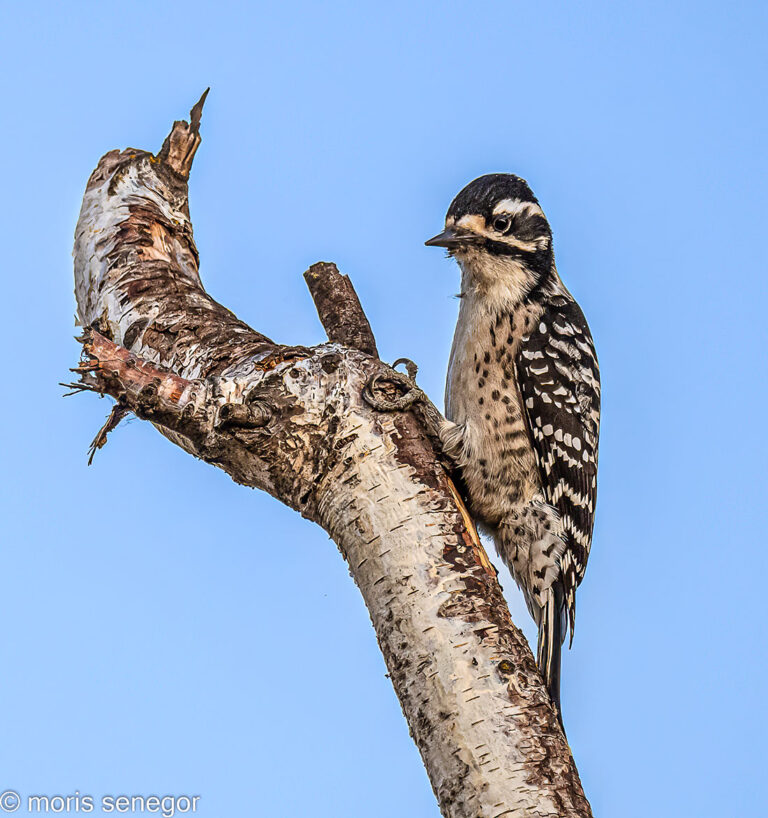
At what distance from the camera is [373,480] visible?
3771 mm

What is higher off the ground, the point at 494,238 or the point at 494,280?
the point at 494,238

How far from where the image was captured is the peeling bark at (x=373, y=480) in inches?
122

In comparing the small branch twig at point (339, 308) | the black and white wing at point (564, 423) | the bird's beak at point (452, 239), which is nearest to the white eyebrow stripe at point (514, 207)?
the bird's beak at point (452, 239)

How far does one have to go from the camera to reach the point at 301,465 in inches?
152

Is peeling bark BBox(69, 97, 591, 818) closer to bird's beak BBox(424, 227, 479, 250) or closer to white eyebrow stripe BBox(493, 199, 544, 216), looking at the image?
bird's beak BBox(424, 227, 479, 250)

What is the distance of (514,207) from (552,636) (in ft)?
8.03

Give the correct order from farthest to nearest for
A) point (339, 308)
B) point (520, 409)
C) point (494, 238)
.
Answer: point (494, 238) < point (520, 409) < point (339, 308)

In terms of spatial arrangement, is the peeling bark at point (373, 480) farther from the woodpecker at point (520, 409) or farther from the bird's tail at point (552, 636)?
the bird's tail at point (552, 636)

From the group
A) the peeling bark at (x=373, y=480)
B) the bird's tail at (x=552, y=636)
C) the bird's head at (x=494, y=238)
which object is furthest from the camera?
the bird's head at (x=494, y=238)

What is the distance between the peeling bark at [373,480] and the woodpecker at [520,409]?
642mm

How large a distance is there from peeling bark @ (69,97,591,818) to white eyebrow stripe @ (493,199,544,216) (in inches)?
41.0

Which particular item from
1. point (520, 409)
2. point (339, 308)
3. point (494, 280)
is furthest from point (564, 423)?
point (339, 308)

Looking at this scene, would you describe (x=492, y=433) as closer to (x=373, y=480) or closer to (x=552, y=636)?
(x=552, y=636)

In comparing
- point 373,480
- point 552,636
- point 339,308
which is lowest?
point 552,636
